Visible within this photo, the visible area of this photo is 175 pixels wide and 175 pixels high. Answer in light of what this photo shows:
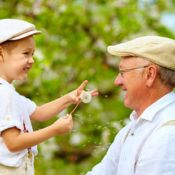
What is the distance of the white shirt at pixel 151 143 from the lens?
2.10 m

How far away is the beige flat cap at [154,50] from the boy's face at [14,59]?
575mm

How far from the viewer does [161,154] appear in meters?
2.10

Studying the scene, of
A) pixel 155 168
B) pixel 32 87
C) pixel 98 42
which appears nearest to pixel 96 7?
pixel 98 42

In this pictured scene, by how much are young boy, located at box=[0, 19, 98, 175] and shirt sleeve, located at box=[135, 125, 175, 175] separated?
49 cm

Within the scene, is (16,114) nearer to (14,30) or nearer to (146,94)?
(14,30)

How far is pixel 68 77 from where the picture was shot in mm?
5750

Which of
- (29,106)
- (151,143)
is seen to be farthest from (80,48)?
(151,143)

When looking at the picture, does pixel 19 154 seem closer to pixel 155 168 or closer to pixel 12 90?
pixel 12 90

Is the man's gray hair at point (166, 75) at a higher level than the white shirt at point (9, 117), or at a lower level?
higher

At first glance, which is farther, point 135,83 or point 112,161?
point 112,161

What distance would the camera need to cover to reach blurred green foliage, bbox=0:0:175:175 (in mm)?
5375

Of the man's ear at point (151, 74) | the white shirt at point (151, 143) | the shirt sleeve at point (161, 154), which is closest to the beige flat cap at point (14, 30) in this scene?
the man's ear at point (151, 74)

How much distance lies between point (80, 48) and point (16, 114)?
12.2 feet

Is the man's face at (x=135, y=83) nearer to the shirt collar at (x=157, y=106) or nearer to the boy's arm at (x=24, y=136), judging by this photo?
the shirt collar at (x=157, y=106)
